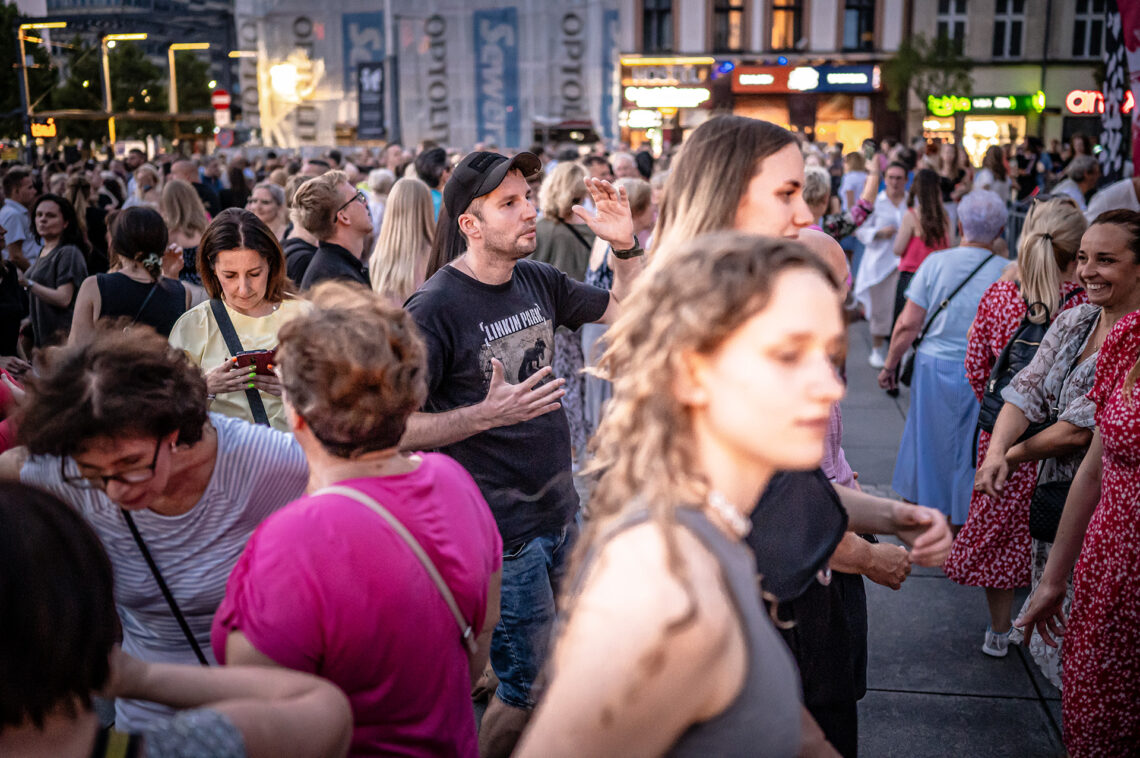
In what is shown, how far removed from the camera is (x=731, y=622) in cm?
108

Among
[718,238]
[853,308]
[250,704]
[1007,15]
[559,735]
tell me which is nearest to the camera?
[559,735]

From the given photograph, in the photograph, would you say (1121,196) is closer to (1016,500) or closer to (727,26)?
(1016,500)

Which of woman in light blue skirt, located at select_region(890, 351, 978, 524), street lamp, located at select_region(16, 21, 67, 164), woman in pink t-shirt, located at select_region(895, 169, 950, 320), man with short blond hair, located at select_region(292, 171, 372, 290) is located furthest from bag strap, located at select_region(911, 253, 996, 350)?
street lamp, located at select_region(16, 21, 67, 164)

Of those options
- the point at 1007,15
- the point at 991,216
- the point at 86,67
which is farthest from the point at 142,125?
the point at 991,216

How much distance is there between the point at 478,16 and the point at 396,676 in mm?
36562

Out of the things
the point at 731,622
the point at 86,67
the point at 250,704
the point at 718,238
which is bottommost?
the point at 250,704

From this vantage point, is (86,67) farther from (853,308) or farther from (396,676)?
(396,676)

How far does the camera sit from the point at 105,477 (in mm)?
1913

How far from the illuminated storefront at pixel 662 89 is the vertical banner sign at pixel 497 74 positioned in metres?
6.53

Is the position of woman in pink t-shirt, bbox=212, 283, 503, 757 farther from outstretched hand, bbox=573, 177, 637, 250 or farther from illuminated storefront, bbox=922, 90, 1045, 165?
illuminated storefront, bbox=922, 90, 1045, 165

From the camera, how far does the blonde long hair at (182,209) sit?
6.60m

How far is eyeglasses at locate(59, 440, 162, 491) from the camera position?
191cm

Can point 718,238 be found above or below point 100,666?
above

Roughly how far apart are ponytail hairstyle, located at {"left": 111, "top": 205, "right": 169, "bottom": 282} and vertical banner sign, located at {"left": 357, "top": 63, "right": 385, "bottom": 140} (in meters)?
22.2
